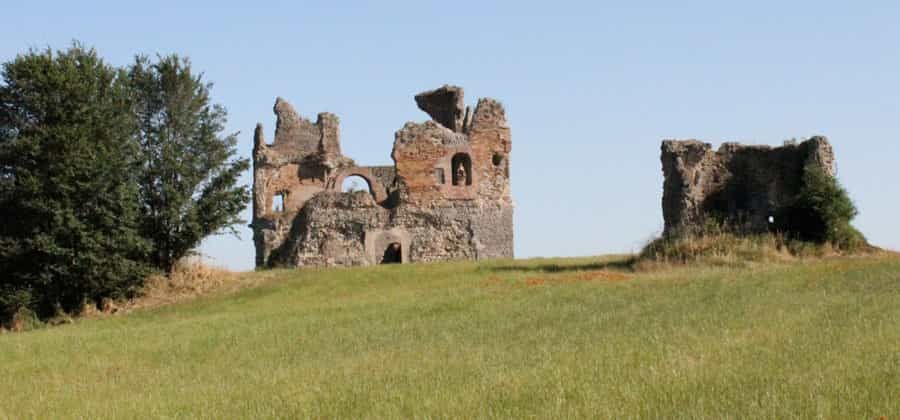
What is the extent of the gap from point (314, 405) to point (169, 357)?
6850 millimetres

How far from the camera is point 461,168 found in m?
41.2

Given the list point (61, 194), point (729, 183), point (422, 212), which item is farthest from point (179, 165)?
point (729, 183)

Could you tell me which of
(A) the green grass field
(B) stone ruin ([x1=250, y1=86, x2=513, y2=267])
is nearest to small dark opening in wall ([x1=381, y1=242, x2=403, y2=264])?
(B) stone ruin ([x1=250, y1=86, x2=513, y2=267])

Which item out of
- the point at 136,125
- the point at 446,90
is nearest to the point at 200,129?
the point at 136,125

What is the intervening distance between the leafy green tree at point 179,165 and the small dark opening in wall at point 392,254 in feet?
27.7

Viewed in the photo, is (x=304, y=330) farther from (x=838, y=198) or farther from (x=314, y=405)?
(x=838, y=198)

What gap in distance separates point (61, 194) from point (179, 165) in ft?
12.8

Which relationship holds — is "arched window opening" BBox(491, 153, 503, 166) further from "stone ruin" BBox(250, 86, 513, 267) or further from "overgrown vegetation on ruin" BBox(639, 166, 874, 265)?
"overgrown vegetation on ruin" BBox(639, 166, 874, 265)

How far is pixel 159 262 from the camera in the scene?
3203cm

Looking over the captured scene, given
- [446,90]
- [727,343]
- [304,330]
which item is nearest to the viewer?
[727,343]

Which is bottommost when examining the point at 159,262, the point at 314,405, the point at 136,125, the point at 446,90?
the point at 314,405

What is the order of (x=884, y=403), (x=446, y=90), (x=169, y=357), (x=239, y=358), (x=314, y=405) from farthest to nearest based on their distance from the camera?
(x=446, y=90)
(x=169, y=357)
(x=239, y=358)
(x=314, y=405)
(x=884, y=403)

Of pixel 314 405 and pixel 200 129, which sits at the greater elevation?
pixel 200 129

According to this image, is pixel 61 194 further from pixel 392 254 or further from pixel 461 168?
pixel 461 168
